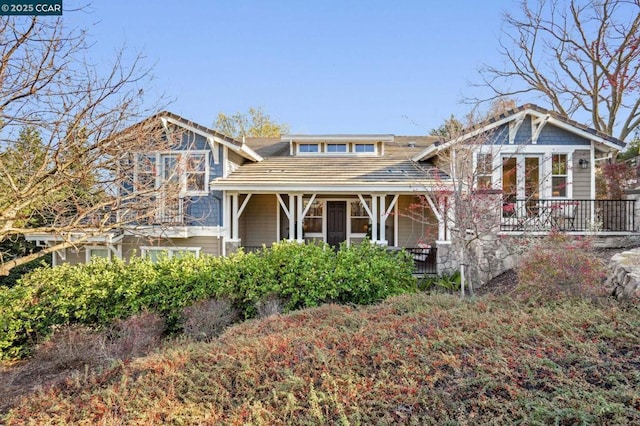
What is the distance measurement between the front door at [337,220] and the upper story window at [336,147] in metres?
2.25

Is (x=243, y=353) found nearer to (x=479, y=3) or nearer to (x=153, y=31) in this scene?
(x=153, y=31)

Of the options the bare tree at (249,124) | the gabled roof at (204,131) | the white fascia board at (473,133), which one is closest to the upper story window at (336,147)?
the white fascia board at (473,133)

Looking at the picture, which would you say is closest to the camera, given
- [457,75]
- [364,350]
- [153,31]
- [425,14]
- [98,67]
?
[364,350]

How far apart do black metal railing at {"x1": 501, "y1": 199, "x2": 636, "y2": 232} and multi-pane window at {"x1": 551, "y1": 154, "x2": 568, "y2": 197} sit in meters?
0.61

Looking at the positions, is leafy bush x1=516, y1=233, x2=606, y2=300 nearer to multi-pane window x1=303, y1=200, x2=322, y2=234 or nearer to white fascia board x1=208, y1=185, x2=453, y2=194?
white fascia board x1=208, y1=185, x2=453, y2=194

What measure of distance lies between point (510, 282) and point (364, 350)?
6480mm

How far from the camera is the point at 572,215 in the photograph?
33.1 ft

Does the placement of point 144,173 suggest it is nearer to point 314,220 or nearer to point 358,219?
point 314,220

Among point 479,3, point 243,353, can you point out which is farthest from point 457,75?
point 243,353

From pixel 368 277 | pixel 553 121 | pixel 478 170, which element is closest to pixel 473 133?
pixel 478 170

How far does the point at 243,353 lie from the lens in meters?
3.53

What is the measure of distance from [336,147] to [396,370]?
11367 mm

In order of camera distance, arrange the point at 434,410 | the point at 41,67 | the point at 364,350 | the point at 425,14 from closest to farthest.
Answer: the point at 434,410
the point at 364,350
the point at 41,67
the point at 425,14

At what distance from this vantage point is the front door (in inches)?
512
